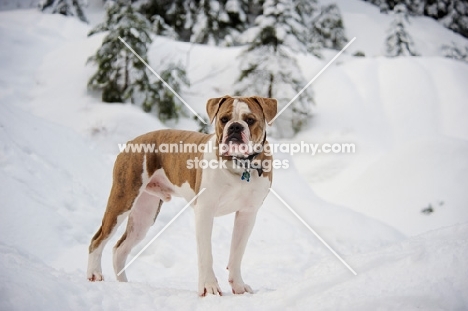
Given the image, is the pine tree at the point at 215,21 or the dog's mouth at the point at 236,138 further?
the pine tree at the point at 215,21

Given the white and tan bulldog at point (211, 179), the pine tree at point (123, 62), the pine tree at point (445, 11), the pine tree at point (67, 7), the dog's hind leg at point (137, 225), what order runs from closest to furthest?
the white and tan bulldog at point (211, 179) → the dog's hind leg at point (137, 225) → the pine tree at point (123, 62) → the pine tree at point (445, 11) → the pine tree at point (67, 7)

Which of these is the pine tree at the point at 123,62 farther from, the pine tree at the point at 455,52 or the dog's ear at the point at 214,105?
the pine tree at the point at 455,52

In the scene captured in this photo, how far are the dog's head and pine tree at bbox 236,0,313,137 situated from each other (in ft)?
24.4

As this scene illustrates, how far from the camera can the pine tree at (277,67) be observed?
1076cm

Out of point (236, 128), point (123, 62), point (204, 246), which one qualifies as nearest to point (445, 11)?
point (123, 62)

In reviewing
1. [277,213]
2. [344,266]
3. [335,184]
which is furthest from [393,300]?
[335,184]

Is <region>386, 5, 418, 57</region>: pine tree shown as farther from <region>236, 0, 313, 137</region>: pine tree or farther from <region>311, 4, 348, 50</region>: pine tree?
<region>236, 0, 313, 137</region>: pine tree

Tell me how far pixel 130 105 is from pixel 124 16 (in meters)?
1.79

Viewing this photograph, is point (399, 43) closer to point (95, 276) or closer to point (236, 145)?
point (236, 145)

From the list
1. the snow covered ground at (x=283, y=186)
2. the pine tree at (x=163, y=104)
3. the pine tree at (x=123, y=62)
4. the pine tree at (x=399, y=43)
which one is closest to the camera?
the snow covered ground at (x=283, y=186)

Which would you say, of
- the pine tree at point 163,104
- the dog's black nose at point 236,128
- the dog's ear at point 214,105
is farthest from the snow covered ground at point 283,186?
the dog's ear at point 214,105

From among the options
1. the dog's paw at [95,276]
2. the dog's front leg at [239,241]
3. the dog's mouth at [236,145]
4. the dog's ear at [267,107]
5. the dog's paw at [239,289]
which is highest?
the dog's ear at [267,107]

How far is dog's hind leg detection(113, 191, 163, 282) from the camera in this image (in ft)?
13.1

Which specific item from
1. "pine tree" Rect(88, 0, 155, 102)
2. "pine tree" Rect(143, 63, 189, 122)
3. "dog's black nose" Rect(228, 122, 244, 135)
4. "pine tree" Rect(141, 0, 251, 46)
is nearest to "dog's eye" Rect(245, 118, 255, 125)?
"dog's black nose" Rect(228, 122, 244, 135)
